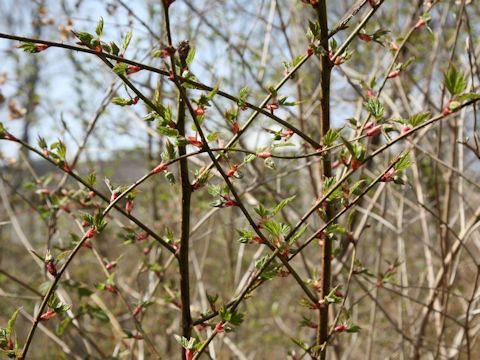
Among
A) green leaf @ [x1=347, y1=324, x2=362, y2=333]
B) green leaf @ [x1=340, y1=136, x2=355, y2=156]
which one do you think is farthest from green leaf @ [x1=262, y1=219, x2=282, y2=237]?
green leaf @ [x1=347, y1=324, x2=362, y2=333]

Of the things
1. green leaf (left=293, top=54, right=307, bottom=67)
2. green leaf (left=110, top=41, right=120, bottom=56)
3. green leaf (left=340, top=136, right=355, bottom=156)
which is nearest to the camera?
green leaf (left=340, top=136, right=355, bottom=156)

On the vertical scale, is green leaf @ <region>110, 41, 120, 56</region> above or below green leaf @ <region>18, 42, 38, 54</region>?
above

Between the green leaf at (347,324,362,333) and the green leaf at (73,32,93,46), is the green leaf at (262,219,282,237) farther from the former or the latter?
the green leaf at (73,32,93,46)

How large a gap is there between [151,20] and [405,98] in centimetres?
240

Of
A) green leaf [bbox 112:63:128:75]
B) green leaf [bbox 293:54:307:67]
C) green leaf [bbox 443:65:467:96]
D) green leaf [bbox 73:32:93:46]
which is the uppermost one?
green leaf [bbox 293:54:307:67]

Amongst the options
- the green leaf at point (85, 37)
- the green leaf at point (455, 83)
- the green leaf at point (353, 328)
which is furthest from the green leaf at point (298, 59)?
the green leaf at point (353, 328)

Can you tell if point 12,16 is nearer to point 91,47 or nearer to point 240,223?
point 240,223

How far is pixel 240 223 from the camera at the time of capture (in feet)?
11.9

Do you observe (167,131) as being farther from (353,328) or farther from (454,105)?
(353,328)

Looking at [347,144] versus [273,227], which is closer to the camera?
[347,144]

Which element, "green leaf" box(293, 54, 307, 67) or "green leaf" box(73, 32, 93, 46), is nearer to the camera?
"green leaf" box(73, 32, 93, 46)

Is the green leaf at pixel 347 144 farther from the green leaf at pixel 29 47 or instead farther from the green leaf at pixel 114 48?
the green leaf at pixel 29 47

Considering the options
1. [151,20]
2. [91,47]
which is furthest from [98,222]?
[151,20]

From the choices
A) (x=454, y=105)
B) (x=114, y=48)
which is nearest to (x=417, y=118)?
(x=454, y=105)
